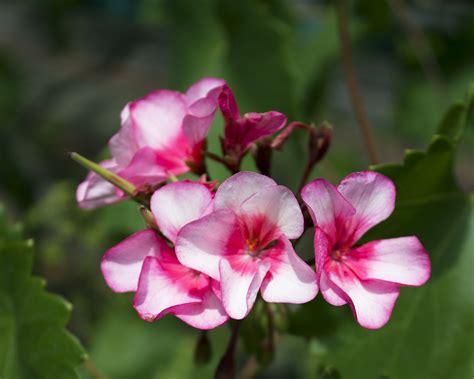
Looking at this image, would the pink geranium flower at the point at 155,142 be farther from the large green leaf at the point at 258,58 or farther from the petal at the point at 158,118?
the large green leaf at the point at 258,58

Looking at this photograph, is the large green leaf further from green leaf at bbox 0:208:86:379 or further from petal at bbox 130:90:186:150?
green leaf at bbox 0:208:86:379

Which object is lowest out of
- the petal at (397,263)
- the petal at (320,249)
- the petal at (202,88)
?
the petal at (397,263)

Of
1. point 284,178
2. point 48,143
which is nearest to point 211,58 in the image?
point 284,178

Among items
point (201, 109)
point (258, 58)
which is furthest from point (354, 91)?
point (201, 109)

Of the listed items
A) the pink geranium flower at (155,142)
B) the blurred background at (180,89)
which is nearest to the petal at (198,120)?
the pink geranium flower at (155,142)

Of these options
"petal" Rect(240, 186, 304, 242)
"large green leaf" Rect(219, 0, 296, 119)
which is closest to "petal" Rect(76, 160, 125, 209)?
"petal" Rect(240, 186, 304, 242)

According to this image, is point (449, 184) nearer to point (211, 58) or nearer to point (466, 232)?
point (466, 232)

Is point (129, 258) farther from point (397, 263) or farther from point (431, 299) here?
point (431, 299)
